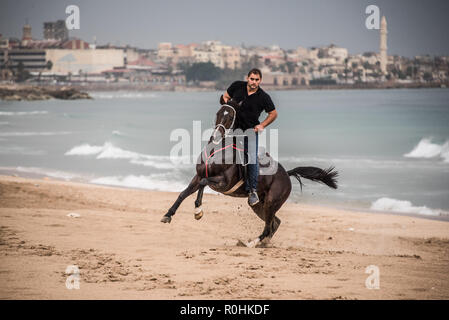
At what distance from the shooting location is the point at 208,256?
9961 mm

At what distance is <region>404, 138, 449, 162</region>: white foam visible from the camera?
38.1 metres

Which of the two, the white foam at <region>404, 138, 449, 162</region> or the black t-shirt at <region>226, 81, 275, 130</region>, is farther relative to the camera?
the white foam at <region>404, 138, 449, 162</region>

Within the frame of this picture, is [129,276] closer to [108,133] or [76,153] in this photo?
[76,153]

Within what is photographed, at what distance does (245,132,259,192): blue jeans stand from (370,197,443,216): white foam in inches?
381

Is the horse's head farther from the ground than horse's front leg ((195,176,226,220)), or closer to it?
farther from the ground

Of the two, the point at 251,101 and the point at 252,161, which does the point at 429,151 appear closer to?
the point at 252,161

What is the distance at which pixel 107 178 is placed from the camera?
86.3 feet

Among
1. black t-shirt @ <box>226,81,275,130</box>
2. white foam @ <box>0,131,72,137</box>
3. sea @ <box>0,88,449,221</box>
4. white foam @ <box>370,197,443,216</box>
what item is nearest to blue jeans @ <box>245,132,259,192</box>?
black t-shirt @ <box>226,81,275,130</box>

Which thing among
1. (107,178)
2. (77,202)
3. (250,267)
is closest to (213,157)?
(250,267)

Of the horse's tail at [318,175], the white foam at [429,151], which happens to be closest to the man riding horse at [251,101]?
the horse's tail at [318,175]

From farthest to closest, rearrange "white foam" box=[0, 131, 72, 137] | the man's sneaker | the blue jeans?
"white foam" box=[0, 131, 72, 137]
the man's sneaker
the blue jeans

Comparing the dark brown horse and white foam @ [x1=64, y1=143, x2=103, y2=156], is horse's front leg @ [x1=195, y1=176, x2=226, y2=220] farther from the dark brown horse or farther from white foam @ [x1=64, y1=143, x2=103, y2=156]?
white foam @ [x1=64, y1=143, x2=103, y2=156]

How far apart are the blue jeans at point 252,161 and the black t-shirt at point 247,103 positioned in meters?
0.23
